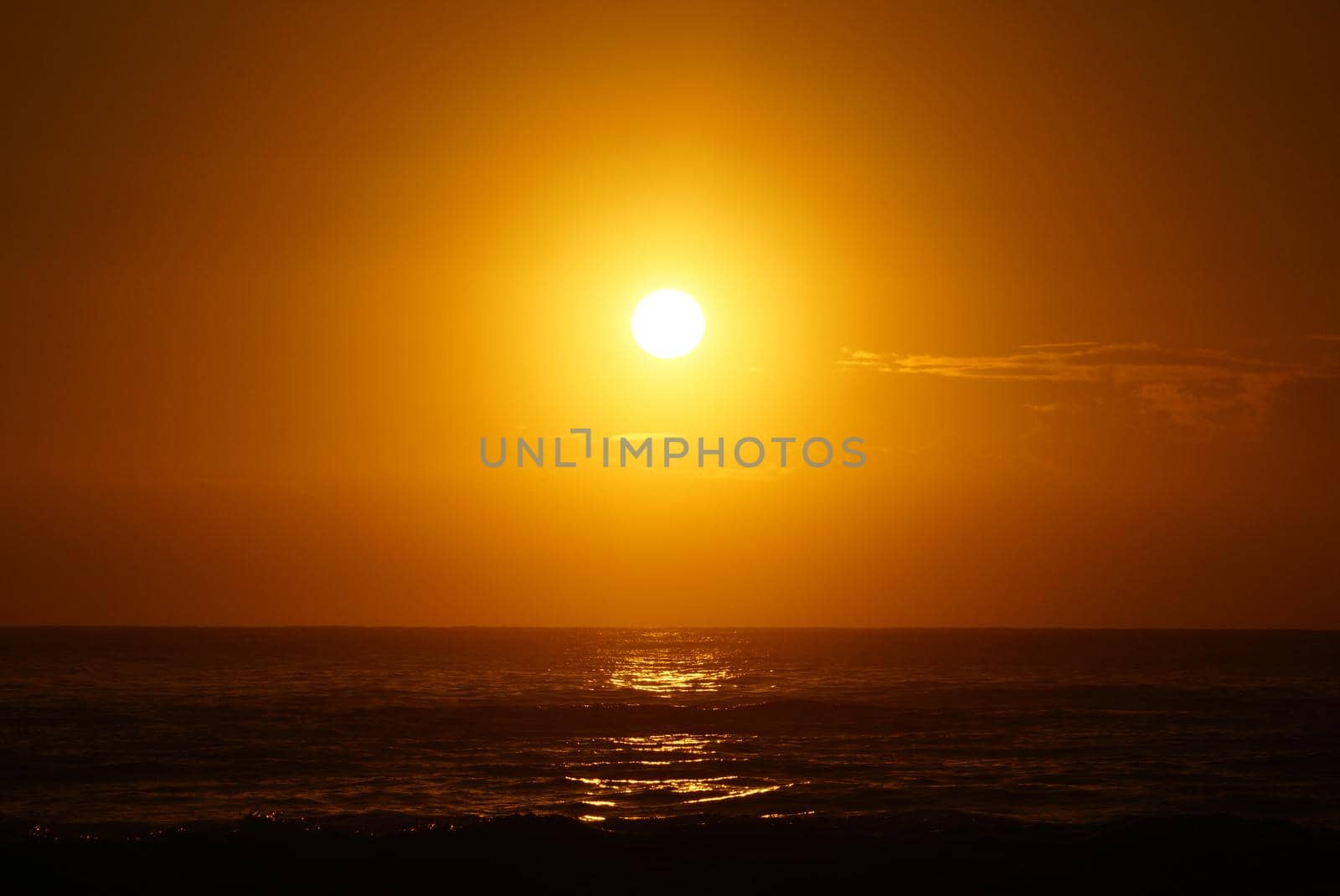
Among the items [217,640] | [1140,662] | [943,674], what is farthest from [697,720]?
[217,640]

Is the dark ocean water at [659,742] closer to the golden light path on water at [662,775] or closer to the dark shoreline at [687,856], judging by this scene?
the golden light path on water at [662,775]

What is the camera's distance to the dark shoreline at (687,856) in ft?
68.7

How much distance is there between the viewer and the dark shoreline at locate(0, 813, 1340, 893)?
68.7 ft

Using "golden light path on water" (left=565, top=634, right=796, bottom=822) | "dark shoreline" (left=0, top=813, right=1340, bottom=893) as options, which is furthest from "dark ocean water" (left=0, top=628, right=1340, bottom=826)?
"dark shoreline" (left=0, top=813, right=1340, bottom=893)

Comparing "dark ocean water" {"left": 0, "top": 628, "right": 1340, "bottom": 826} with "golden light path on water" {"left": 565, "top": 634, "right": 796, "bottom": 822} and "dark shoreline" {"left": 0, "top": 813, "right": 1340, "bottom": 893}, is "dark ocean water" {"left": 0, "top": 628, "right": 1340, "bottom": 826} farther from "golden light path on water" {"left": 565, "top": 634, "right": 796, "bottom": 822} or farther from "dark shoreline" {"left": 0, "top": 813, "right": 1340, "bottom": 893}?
"dark shoreline" {"left": 0, "top": 813, "right": 1340, "bottom": 893}

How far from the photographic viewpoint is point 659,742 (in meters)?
40.0

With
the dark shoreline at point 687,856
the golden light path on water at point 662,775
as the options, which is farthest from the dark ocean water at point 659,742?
the dark shoreline at point 687,856

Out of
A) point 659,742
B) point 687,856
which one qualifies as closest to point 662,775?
point 659,742

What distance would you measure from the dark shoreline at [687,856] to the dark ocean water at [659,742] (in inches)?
95.7

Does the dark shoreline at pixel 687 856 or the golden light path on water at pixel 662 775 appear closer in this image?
the dark shoreline at pixel 687 856

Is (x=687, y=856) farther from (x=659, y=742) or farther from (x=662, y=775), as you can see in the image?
(x=659, y=742)

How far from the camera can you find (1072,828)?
24.5 meters

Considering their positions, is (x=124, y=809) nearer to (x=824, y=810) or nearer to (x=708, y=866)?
(x=708, y=866)

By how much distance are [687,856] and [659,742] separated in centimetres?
1761
